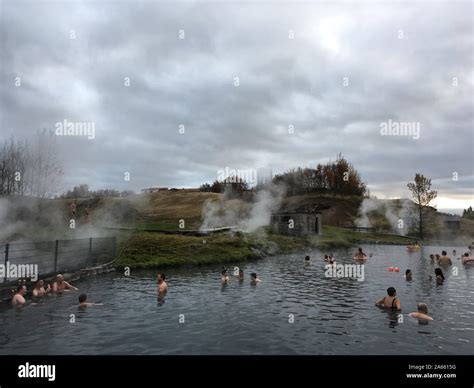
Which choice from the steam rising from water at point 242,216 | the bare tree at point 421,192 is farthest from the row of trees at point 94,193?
the bare tree at point 421,192

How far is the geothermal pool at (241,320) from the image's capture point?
45.3 ft

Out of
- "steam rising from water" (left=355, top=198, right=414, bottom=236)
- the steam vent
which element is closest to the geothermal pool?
the steam vent

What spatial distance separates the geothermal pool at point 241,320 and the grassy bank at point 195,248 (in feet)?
23.8

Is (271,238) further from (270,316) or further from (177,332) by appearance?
(177,332)

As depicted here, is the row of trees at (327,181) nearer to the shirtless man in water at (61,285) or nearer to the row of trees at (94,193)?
the row of trees at (94,193)

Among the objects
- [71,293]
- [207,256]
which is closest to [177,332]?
[71,293]

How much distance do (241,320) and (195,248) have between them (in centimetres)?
2466

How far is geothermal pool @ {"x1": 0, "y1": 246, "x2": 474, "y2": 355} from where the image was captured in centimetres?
1381

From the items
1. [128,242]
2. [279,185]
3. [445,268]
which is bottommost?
[445,268]

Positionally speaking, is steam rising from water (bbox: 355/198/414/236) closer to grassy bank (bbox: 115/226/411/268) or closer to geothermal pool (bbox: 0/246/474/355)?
grassy bank (bbox: 115/226/411/268)

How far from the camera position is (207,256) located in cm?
4047

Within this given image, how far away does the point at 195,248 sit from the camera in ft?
137

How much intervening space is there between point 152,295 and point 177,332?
26.1 ft

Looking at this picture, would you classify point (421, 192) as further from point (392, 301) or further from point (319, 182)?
point (392, 301)
